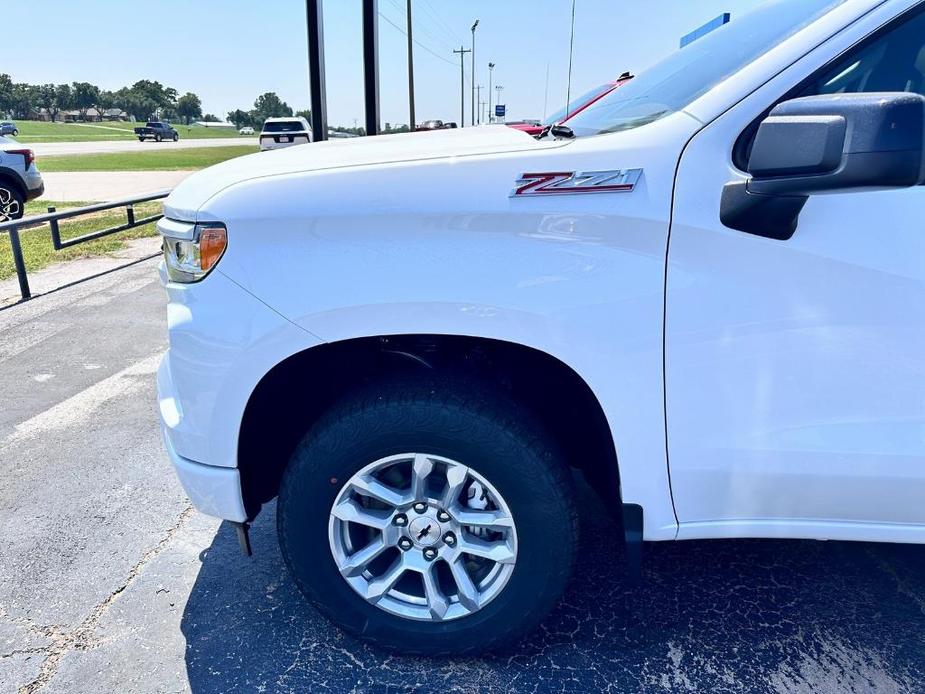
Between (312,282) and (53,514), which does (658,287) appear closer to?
(312,282)

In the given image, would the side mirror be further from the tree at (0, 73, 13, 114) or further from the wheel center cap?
the tree at (0, 73, 13, 114)

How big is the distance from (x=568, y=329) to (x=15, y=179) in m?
12.3

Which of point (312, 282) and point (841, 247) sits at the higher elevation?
point (841, 247)

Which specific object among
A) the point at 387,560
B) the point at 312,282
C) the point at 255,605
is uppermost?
the point at 312,282

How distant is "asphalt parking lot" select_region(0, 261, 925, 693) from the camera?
202 cm

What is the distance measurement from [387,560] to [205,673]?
663mm

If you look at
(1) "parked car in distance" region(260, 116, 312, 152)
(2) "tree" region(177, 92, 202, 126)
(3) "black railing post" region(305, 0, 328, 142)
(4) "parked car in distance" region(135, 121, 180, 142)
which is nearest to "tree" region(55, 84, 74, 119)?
(2) "tree" region(177, 92, 202, 126)

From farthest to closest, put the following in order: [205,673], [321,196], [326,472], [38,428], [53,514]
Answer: [38,428] < [53,514] < [205,673] < [326,472] < [321,196]

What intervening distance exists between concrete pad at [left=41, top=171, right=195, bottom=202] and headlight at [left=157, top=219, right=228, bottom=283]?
1351 centimetres

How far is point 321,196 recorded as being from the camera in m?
1.73

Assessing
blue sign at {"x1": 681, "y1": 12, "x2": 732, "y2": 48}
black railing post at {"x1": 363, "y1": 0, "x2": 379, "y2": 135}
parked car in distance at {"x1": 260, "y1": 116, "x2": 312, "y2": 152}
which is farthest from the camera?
parked car in distance at {"x1": 260, "y1": 116, "x2": 312, "y2": 152}

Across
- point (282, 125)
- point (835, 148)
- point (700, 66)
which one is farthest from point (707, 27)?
point (282, 125)

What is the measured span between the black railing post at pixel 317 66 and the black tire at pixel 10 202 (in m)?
5.19

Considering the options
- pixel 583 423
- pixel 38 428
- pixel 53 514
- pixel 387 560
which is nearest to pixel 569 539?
pixel 583 423
